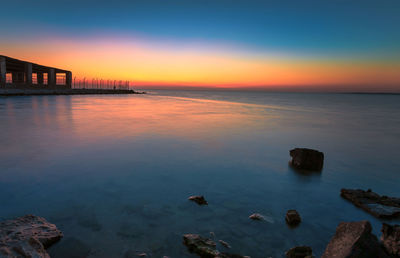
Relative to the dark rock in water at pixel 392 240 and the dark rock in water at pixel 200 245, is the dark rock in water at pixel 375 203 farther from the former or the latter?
the dark rock in water at pixel 200 245

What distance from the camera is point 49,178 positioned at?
6.00 meters

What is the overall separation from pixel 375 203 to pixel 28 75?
67.4m

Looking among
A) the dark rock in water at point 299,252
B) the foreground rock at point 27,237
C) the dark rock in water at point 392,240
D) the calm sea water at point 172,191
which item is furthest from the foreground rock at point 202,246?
the dark rock in water at point 392,240

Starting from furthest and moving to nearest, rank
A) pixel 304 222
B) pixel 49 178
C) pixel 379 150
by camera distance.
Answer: pixel 379 150, pixel 49 178, pixel 304 222

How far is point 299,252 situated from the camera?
3275mm

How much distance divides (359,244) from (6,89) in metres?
61.1

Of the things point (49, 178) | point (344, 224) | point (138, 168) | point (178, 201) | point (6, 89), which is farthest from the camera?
point (6, 89)

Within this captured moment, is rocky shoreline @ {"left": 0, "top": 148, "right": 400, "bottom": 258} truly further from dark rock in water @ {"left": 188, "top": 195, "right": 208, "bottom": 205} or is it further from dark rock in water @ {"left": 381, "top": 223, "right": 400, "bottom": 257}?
dark rock in water @ {"left": 188, "top": 195, "right": 208, "bottom": 205}

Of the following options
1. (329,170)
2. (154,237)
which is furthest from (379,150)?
(154,237)

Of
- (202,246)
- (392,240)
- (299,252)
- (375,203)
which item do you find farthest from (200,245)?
(375,203)

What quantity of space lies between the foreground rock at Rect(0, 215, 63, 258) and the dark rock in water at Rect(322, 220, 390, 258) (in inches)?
140

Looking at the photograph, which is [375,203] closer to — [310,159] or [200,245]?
[310,159]

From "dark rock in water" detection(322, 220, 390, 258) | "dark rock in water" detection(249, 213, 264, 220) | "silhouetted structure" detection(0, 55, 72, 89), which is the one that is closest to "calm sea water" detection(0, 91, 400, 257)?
"dark rock in water" detection(249, 213, 264, 220)

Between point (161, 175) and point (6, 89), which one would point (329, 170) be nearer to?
point (161, 175)
